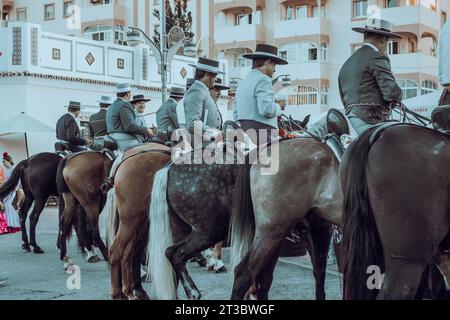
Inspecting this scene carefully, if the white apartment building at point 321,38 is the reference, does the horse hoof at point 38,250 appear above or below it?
below

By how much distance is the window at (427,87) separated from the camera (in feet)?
127

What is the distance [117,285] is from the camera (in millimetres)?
7094

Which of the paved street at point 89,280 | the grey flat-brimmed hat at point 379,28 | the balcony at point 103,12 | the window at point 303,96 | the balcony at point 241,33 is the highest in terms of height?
the balcony at point 103,12

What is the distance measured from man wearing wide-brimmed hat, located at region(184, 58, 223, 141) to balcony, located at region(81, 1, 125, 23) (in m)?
39.2

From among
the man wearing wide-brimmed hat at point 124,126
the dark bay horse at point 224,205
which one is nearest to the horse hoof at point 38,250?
the man wearing wide-brimmed hat at point 124,126

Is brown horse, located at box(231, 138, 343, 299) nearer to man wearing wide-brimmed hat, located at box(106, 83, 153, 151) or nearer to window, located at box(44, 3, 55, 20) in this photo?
man wearing wide-brimmed hat, located at box(106, 83, 153, 151)

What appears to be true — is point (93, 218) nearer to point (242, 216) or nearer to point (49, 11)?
point (242, 216)

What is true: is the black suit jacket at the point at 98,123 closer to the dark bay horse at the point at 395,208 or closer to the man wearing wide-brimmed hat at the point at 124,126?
the man wearing wide-brimmed hat at the point at 124,126

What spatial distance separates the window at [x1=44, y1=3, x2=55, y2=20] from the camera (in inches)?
1841

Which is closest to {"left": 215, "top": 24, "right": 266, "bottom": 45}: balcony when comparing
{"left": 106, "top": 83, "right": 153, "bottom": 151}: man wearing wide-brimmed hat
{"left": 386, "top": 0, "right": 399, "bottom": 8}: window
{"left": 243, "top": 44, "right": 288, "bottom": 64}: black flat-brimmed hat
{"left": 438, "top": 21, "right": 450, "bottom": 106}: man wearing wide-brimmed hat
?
{"left": 386, "top": 0, "right": 399, "bottom": 8}: window

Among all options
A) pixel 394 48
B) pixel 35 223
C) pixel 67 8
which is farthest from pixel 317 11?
pixel 35 223

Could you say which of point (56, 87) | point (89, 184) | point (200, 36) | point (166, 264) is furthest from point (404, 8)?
point (166, 264)

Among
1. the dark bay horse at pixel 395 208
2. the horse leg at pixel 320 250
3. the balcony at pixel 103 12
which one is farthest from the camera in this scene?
the balcony at pixel 103 12

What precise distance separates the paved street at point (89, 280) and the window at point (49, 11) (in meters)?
38.2
